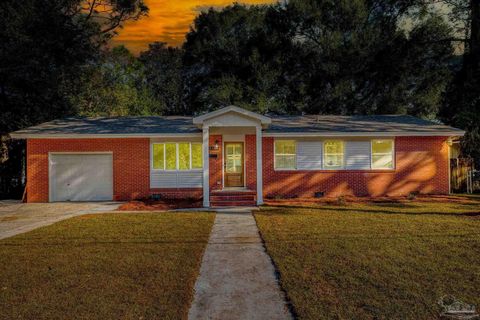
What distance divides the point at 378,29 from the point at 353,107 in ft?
19.5

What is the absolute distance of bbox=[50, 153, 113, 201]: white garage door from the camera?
1786cm

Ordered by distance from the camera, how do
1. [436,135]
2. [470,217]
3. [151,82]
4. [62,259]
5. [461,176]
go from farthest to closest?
[151,82], [461,176], [436,135], [470,217], [62,259]

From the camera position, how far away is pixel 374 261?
702cm

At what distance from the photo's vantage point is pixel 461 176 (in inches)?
781

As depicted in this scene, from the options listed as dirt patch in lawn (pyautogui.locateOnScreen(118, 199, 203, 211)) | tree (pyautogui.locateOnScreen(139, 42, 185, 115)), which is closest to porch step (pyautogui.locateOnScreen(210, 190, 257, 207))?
dirt patch in lawn (pyautogui.locateOnScreen(118, 199, 203, 211))

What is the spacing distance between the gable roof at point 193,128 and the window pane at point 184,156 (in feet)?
2.40

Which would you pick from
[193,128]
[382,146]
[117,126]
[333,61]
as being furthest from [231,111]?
[333,61]

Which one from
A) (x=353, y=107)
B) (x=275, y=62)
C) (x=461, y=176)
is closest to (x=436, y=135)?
(x=461, y=176)

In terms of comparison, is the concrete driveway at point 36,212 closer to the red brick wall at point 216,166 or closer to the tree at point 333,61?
the red brick wall at point 216,166

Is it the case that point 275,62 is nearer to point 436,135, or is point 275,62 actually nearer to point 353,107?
point 353,107

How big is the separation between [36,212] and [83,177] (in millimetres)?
3754

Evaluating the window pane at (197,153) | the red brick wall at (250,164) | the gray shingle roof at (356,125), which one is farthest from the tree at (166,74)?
the red brick wall at (250,164)

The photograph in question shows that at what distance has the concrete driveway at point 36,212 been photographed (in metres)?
11.3

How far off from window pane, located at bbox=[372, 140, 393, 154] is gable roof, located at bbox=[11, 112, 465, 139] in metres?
0.63
